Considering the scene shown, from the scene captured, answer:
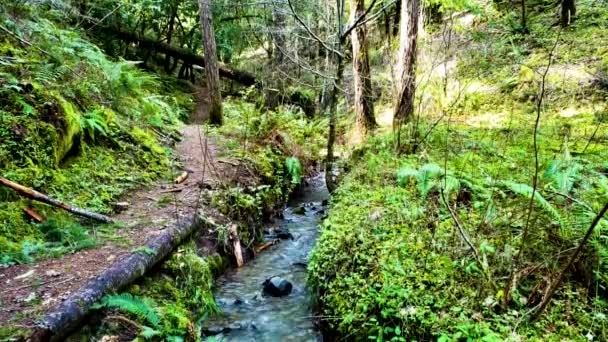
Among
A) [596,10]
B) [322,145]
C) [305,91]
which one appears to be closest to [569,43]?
[596,10]

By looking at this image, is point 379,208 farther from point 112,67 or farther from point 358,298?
point 112,67

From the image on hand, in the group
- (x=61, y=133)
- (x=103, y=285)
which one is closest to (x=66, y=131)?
(x=61, y=133)

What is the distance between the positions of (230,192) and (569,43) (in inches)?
325

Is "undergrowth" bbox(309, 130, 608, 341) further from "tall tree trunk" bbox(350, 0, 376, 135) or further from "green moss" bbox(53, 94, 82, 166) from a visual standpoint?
"tall tree trunk" bbox(350, 0, 376, 135)

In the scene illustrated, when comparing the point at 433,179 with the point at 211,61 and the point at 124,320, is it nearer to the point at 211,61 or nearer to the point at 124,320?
the point at 124,320

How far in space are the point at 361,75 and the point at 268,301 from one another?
5.80 m

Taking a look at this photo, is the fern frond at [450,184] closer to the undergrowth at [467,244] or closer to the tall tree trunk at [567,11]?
the undergrowth at [467,244]

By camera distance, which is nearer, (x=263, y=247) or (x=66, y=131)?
(x=66, y=131)

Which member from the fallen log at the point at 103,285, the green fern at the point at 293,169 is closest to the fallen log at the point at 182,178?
the fallen log at the point at 103,285

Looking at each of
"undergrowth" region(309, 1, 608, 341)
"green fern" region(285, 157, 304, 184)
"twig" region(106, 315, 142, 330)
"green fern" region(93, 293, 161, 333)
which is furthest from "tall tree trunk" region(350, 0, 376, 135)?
"twig" region(106, 315, 142, 330)

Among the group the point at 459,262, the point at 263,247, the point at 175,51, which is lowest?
the point at 263,247

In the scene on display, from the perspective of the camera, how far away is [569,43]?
375 inches

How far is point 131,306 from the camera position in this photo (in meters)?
3.57

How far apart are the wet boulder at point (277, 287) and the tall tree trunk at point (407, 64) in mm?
3867
